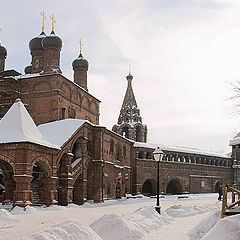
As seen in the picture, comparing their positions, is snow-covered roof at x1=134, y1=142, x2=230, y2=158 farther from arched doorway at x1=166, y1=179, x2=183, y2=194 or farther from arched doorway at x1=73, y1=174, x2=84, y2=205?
arched doorway at x1=73, y1=174, x2=84, y2=205

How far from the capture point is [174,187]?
3925 cm

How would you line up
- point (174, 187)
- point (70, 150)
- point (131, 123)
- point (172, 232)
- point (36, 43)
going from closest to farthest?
point (172, 232) < point (70, 150) < point (36, 43) < point (131, 123) < point (174, 187)

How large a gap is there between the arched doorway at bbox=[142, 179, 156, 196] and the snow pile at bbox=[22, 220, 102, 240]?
29.4 meters

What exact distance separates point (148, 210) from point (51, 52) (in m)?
18.0

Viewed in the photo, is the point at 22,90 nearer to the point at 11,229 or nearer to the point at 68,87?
the point at 68,87

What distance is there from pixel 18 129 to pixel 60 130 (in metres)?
4.15

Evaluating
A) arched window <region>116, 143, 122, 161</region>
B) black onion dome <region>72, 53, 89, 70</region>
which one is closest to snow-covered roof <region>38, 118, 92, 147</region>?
arched window <region>116, 143, 122, 161</region>

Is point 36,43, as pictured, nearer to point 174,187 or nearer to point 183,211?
point 183,211

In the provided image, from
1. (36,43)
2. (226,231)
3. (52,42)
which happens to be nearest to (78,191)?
(52,42)

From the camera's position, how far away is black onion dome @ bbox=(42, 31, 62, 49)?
26.5 meters

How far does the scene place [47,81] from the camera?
86.1 feet

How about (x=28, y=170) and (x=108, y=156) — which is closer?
(x=28, y=170)

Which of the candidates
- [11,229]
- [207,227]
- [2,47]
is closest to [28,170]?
[11,229]

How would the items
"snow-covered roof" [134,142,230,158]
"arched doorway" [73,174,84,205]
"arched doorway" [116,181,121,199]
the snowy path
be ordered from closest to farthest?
1. the snowy path
2. "arched doorway" [73,174,84,205]
3. "arched doorway" [116,181,121,199]
4. "snow-covered roof" [134,142,230,158]
